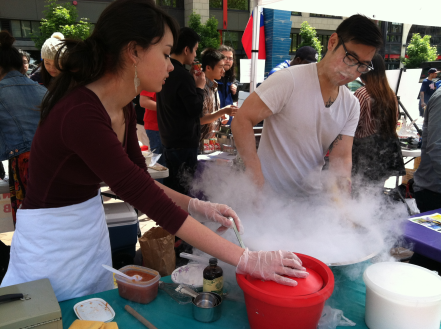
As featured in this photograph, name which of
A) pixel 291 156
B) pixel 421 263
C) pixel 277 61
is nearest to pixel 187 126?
pixel 291 156

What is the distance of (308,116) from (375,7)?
2785mm

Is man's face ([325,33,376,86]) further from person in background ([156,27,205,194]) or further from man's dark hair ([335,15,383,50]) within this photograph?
person in background ([156,27,205,194])

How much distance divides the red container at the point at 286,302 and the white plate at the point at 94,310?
1.50ft

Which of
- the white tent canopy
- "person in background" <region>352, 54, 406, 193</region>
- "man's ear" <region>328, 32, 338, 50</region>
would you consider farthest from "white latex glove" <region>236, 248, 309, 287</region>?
the white tent canopy

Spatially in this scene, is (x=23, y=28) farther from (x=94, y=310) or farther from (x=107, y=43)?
(x=94, y=310)

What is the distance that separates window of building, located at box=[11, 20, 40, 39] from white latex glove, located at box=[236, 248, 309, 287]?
1967 cm

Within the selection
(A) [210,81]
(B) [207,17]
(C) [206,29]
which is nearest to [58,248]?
(A) [210,81]

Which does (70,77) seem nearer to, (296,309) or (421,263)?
(296,309)

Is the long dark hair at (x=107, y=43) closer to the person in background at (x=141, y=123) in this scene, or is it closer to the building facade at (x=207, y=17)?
the person in background at (x=141, y=123)

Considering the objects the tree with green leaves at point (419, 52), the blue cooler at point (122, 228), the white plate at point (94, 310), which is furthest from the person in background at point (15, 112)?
the tree with green leaves at point (419, 52)

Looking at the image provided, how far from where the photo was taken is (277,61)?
6758 millimetres

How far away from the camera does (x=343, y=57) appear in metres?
1.60

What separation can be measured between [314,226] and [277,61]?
5.92 meters

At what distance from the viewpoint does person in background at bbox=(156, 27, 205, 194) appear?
2891mm
